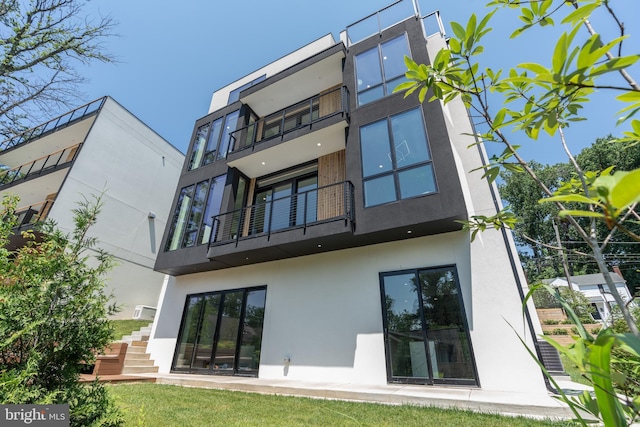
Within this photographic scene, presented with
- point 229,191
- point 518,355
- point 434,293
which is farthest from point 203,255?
point 518,355

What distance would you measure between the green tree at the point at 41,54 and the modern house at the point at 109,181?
2.90m

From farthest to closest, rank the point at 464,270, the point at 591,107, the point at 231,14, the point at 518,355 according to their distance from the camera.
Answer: the point at 231,14 → the point at 464,270 → the point at 518,355 → the point at 591,107

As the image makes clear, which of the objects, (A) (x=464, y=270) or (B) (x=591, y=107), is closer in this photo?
(B) (x=591, y=107)

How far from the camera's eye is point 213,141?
417 inches

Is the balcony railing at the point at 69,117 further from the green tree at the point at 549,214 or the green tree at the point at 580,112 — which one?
the green tree at the point at 549,214

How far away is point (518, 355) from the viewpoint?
4.82 meters

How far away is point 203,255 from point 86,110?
11.6 meters

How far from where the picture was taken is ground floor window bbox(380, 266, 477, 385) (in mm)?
5168

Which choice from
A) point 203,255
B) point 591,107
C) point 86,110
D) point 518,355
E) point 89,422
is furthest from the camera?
point 86,110

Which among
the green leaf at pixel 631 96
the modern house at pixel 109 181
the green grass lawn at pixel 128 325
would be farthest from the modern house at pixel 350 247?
the modern house at pixel 109 181

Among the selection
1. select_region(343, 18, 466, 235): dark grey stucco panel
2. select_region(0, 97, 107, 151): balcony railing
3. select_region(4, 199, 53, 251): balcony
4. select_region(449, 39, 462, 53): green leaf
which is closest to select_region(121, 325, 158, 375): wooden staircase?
select_region(4, 199, 53, 251): balcony

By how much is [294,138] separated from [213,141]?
169 inches

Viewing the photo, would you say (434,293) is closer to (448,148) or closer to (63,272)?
(448,148)

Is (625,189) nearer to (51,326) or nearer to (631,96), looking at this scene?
(631,96)
